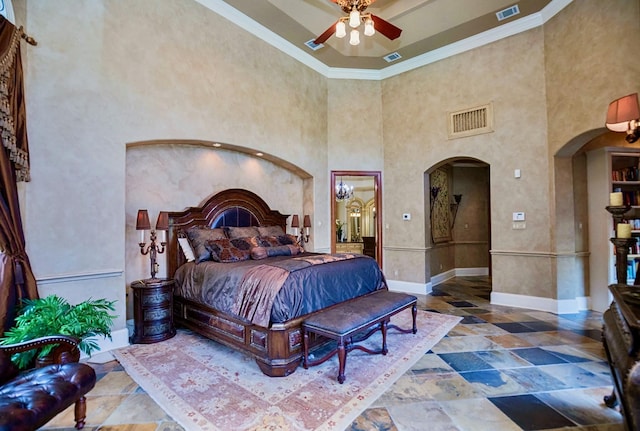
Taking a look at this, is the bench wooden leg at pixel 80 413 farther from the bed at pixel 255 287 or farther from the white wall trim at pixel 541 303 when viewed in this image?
the white wall trim at pixel 541 303

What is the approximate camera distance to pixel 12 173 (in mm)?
2590

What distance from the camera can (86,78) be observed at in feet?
10.7

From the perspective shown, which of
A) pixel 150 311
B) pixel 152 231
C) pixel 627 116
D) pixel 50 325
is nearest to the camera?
pixel 50 325

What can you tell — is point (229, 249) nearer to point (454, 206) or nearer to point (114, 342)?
point (114, 342)

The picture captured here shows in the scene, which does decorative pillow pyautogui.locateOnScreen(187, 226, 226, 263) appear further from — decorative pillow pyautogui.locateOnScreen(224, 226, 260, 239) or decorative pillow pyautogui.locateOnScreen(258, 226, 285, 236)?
decorative pillow pyautogui.locateOnScreen(258, 226, 285, 236)

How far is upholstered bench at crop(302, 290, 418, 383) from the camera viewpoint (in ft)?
8.64

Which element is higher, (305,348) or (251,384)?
(305,348)

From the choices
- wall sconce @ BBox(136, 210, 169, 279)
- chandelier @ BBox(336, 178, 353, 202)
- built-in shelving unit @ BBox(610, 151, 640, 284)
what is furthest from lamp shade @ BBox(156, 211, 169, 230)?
built-in shelving unit @ BBox(610, 151, 640, 284)

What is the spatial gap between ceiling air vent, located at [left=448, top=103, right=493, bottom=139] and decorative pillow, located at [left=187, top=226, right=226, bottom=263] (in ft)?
14.2

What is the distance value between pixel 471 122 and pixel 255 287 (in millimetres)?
4658

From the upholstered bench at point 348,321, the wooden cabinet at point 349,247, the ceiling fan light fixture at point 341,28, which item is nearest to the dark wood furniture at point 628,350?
the upholstered bench at point 348,321

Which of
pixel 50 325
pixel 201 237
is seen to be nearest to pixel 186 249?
pixel 201 237

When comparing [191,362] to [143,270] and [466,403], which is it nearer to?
[143,270]

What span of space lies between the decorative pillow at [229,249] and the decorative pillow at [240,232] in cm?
25
